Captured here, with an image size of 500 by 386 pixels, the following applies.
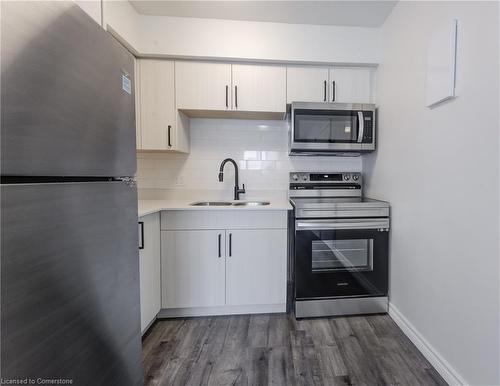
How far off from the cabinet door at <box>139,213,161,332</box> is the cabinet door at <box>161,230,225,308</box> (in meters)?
0.06

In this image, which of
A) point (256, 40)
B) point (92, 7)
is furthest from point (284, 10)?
point (92, 7)

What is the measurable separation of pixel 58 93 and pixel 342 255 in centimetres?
193

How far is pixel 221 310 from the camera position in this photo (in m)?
1.88

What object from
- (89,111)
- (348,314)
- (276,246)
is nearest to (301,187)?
(276,246)

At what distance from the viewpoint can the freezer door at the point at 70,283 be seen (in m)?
0.47

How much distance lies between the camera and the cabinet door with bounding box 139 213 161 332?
1.52m

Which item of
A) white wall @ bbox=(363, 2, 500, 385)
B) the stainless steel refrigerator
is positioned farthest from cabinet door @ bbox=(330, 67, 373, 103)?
the stainless steel refrigerator

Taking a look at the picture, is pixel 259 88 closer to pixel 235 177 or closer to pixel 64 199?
pixel 235 177

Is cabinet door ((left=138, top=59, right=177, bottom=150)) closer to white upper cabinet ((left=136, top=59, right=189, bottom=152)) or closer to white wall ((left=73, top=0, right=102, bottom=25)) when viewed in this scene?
white upper cabinet ((left=136, top=59, right=189, bottom=152))

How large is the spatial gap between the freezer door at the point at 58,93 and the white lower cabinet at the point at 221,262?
105cm

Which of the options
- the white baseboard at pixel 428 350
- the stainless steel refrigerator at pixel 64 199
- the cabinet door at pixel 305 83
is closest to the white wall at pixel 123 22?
the stainless steel refrigerator at pixel 64 199

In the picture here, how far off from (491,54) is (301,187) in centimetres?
155

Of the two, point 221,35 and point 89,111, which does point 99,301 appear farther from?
point 221,35

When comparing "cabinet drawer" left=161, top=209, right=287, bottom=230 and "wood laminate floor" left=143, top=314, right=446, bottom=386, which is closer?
"wood laminate floor" left=143, top=314, right=446, bottom=386
